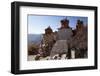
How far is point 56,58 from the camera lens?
115 centimetres

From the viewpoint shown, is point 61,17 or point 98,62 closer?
point 61,17

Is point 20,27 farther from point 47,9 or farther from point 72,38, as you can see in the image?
point 72,38

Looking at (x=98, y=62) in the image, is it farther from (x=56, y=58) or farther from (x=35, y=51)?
(x=35, y=51)

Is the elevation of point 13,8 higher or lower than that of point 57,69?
higher

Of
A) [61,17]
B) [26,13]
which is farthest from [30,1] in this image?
[61,17]

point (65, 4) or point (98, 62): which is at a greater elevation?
point (65, 4)

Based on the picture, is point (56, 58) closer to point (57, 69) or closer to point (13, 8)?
point (57, 69)

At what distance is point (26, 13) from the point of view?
1082 mm

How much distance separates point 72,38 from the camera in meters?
1.18

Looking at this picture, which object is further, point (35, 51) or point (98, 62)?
point (98, 62)
